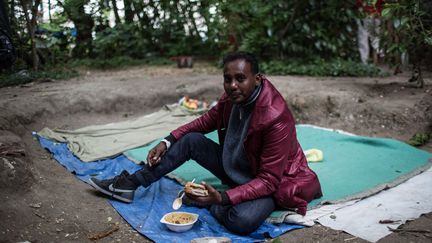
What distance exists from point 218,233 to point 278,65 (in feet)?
17.1

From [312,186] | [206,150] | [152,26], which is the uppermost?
[152,26]

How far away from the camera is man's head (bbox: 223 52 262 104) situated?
8.13 feet

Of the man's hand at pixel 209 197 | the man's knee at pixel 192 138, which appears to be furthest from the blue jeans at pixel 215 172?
the man's hand at pixel 209 197

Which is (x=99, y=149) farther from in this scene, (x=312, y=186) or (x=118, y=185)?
(x=312, y=186)

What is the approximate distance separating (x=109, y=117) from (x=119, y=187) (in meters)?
2.96

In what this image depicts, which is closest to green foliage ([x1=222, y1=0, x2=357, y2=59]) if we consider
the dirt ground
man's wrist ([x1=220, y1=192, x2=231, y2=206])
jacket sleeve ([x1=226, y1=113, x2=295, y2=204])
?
the dirt ground

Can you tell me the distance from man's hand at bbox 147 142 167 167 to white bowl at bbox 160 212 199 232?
38cm

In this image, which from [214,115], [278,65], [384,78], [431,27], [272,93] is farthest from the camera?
[278,65]

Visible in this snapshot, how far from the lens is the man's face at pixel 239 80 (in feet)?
8.11

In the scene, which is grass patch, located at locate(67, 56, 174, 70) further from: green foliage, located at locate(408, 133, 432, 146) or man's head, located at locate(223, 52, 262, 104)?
man's head, located at locate(223, 52, 262, 104)

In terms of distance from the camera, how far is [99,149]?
4320 millimetres

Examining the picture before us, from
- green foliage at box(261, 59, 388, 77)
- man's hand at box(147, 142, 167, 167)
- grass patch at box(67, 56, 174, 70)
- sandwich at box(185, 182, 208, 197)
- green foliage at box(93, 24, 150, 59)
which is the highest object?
green foliage at box(93, 24, 150, 59)

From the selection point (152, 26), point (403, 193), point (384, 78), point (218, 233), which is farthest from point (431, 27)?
point (152, 26)

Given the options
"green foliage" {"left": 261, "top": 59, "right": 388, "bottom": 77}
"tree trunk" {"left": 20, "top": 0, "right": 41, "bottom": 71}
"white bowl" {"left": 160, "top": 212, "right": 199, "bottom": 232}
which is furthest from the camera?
"green foliage" {"left": 261, "top": 59, "right": 388, "bottom": 77}
